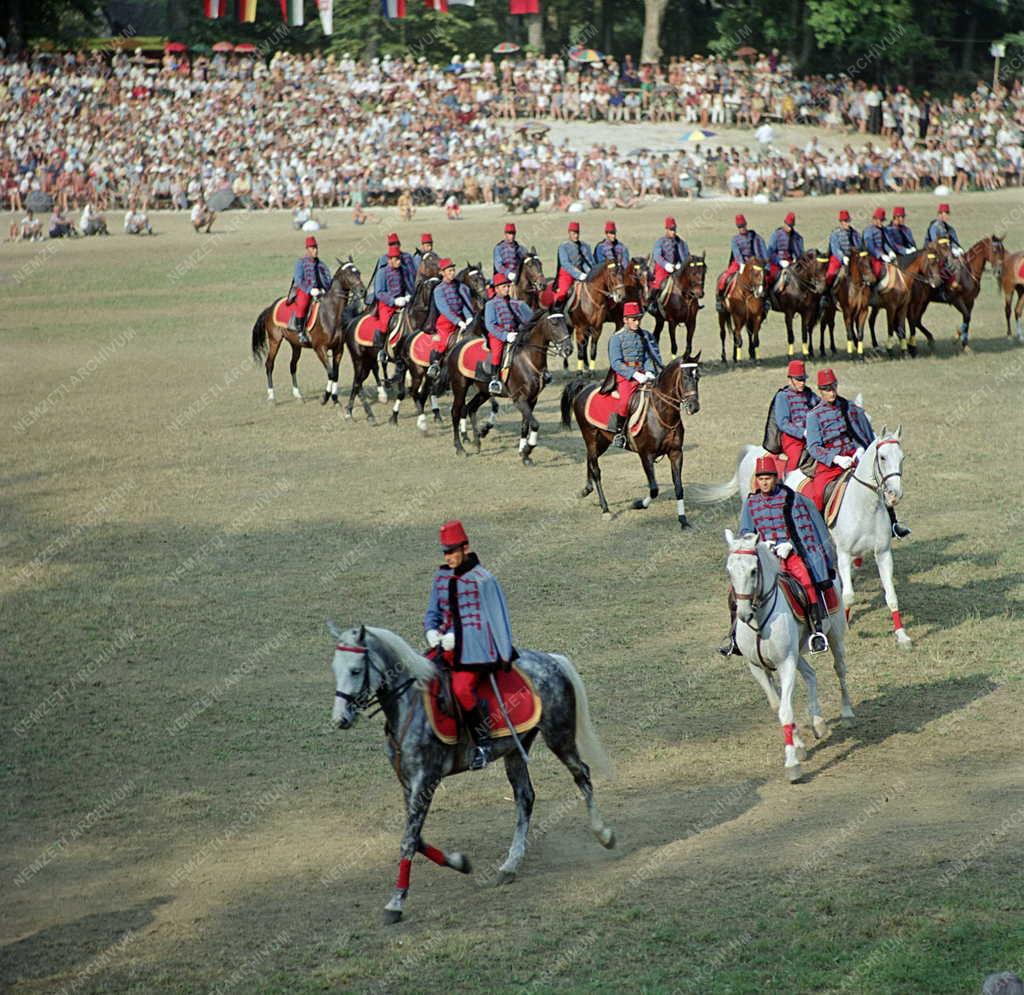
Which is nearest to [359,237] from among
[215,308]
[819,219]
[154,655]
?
[215,308]

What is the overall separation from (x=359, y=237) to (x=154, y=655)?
33.5 metres

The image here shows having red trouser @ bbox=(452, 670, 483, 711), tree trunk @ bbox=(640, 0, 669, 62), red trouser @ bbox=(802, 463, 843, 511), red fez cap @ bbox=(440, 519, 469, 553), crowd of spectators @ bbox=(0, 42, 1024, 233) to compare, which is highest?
tree trunk @ bbox=(640, 0, 669, 62)

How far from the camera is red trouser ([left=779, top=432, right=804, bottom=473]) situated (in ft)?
54.4

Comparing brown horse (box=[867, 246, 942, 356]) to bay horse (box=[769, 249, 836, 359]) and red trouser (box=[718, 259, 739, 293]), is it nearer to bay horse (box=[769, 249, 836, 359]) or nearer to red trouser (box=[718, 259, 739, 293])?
bay horse (box=[769, 249, 836, 359])

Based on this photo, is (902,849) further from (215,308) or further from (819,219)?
(819,219)

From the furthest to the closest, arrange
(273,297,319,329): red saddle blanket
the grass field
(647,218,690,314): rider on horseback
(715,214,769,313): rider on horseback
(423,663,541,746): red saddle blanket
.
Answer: (715,214,769,313): rider on horseback, (647,218,690,314): rider on horseback, (273,297,319,329): red saddle blanket, (423,663,541,746): red saddle blanket, the grass field

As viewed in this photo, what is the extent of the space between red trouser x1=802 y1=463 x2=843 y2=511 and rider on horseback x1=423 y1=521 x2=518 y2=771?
20.9 feet

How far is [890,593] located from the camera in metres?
15.0

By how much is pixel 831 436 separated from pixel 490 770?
5890 millimetres

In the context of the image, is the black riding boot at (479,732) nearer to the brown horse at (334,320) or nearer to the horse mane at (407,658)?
the horse mane at (407,658)

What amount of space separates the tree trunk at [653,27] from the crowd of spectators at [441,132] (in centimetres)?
322

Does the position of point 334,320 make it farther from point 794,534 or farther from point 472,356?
point 794,534

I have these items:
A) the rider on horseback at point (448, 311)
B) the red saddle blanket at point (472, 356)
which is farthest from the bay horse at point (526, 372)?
the rider on horseback at point (448, 311)

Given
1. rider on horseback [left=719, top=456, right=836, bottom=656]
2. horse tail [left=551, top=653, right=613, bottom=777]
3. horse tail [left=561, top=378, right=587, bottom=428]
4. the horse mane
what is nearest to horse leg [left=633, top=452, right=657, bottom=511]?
horse tail [left=561, top=378, right=587, bottom=428]
